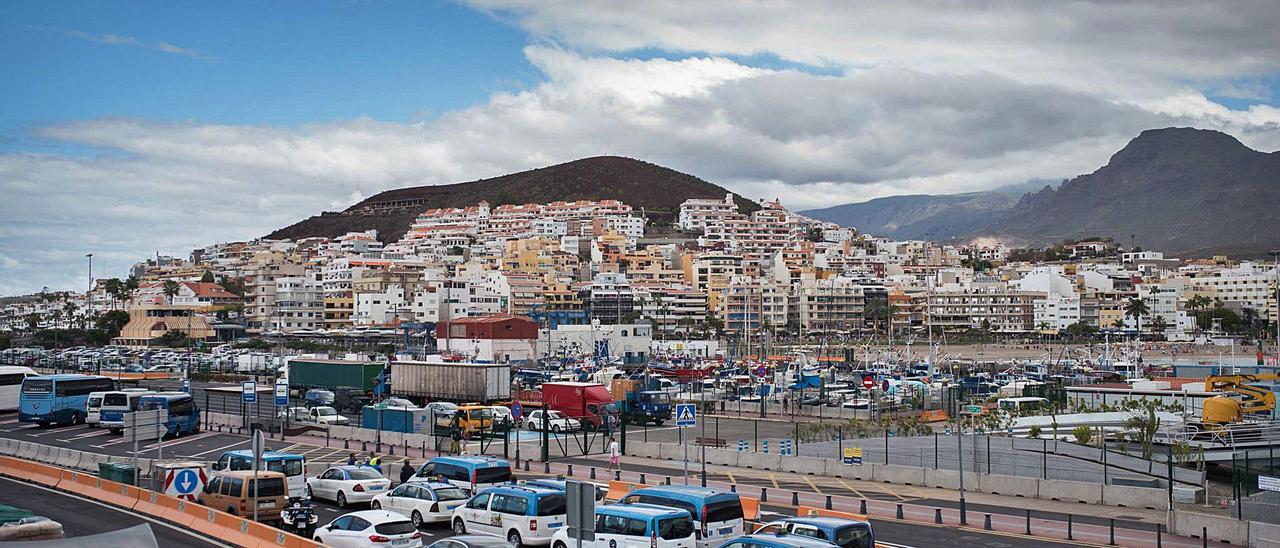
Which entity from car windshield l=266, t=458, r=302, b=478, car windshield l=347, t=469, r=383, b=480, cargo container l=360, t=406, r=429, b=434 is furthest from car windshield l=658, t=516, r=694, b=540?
cargo container l=360, t=406, r=429, b=434

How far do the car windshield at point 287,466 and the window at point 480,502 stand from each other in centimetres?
540

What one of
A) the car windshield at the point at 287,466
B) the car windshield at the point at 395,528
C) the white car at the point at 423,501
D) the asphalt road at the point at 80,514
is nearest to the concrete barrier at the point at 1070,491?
the white car at the point at 423,501

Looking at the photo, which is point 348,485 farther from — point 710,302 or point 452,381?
point 710,302

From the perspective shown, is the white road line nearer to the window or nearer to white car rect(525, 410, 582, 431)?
white car rect(525, 410, 582, 431)

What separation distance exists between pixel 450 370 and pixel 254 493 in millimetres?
32278

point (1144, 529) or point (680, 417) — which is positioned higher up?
point (680, 417)

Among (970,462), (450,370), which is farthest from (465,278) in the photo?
(970,462)

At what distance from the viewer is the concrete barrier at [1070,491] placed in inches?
1087

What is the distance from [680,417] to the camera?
27516 millimetres

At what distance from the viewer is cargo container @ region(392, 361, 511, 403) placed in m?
52.6

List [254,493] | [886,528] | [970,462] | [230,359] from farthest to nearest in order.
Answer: [230,359] → [970,462] → [886,528] → [254,493]

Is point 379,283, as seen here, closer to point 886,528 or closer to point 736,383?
point 736,383

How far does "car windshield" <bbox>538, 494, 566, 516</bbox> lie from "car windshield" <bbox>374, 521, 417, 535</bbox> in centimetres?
245

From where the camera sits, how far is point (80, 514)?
916 inches
